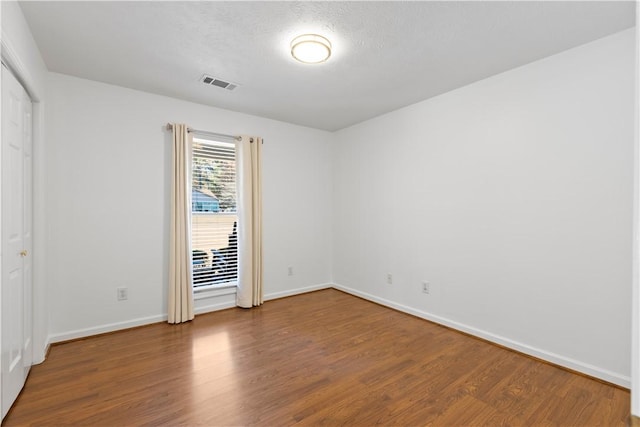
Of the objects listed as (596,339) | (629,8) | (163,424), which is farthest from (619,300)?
(163,424)

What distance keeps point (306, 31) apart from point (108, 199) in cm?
268

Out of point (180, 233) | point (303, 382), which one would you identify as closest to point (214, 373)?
point (303, 382)

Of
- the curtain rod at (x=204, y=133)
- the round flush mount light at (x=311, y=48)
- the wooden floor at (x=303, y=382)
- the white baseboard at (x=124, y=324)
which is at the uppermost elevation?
the round flush mount light at (x=311, y=48)

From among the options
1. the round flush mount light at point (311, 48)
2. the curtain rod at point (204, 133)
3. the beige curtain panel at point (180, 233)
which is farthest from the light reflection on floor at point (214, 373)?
the round flush mount light at point (311, 48)

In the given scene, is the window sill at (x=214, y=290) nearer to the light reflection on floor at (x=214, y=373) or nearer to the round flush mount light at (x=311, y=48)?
the light reflection on floor at (x=214, y=373)

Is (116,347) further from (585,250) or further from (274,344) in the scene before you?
(585,250)

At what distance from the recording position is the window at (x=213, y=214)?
3855 millimetres

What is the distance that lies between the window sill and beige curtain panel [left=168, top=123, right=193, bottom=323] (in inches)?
8.1

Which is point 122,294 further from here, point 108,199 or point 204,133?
point 204,133

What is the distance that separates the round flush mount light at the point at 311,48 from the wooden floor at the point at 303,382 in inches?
102

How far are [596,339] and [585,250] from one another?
27.5 inches

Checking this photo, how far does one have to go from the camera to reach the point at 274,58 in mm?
2652

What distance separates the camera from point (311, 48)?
239 cm

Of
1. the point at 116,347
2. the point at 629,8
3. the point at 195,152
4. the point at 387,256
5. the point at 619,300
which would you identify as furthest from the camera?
the point at 387,256
